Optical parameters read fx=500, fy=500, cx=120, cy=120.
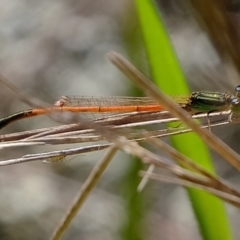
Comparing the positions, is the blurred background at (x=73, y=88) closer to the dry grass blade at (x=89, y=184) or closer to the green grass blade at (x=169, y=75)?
the green grass blade at (x=169, y=75)

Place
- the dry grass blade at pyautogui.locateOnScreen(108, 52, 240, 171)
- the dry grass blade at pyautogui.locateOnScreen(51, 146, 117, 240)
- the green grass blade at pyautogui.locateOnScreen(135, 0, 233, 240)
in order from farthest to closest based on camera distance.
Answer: the green grass blade at pyautogui.locateOnScreen(135, 0, 233, 240), the dry grass blade at pyautogui.locateOnScreen(51, 146, 117, 240), the dry grass blade at pyautogui.locateOnScreen(108, 52, 240, 171)

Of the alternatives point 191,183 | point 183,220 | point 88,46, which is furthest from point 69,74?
point 191,183

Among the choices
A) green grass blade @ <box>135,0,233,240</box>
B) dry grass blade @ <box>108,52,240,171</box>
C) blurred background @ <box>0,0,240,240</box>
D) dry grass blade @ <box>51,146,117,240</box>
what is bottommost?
dry grass blade @ <box>51,146,117,240</box>

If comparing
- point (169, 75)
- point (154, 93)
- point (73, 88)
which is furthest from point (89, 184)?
point (73, 88)

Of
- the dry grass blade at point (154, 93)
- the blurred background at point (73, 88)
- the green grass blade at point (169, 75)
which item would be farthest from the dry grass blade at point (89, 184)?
the blurred background at point (73, 88)

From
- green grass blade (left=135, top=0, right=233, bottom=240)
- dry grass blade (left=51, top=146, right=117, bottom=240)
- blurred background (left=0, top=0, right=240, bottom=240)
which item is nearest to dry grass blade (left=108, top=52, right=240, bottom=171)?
dry grass blade (left=51, top=146, right=117, bottom=240)

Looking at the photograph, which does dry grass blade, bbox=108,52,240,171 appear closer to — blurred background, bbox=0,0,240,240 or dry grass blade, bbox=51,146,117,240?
dry grass blade, bbox=51,146,117,240
